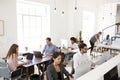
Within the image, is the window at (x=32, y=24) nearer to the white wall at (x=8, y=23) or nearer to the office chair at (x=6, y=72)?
the white wall at (x=8, y=23)

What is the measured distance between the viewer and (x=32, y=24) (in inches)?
264

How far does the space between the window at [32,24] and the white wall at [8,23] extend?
512 mm

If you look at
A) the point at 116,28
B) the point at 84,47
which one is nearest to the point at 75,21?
the point at 116,28

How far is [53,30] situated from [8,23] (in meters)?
2.48

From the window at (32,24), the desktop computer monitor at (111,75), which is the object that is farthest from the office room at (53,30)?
the desktop computer monitor at (111,75)

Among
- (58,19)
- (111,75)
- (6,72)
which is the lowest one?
(6,72)

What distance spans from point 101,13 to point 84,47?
636cm

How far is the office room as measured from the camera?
422 centimetres

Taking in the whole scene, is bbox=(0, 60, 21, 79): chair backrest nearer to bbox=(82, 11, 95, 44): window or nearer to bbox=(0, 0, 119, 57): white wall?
bbox=(0, 0, 119, 57): white wall

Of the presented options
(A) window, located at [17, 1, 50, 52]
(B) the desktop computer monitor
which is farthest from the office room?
(B) the desktop computer monitor

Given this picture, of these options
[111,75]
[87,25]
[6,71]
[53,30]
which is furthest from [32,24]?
[111,75]

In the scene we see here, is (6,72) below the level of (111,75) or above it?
below

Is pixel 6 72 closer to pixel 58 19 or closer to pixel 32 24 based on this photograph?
pixel 32 24

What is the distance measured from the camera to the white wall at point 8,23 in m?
5.16
